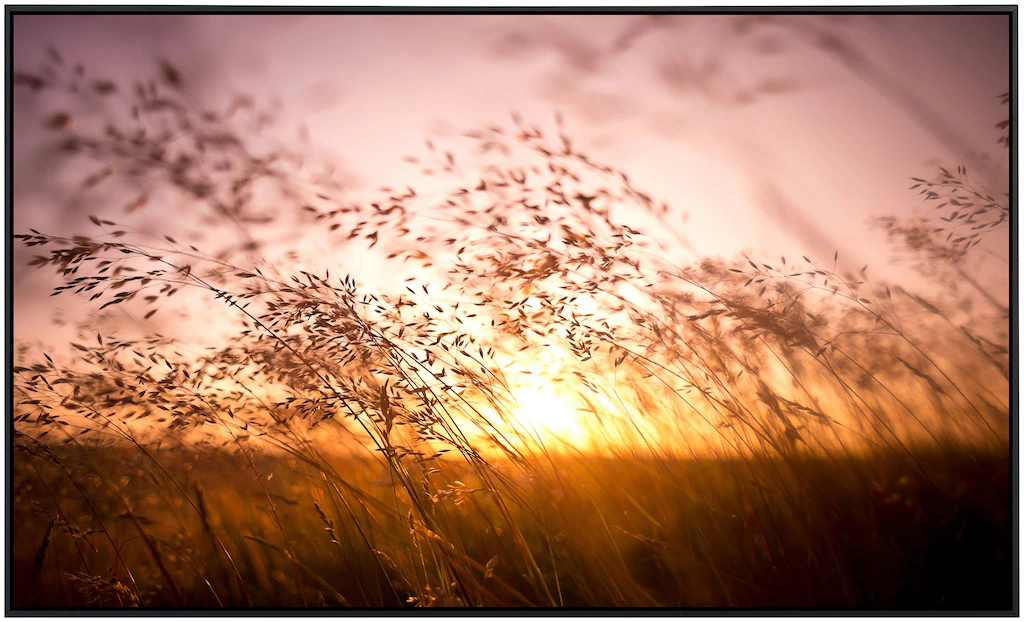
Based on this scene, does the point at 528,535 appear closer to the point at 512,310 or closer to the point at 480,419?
the point at 480,419

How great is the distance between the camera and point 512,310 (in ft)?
6.51

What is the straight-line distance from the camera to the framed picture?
194cm

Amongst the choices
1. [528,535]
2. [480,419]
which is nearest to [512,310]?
[480,419]

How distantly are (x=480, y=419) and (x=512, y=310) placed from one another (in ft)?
1.00

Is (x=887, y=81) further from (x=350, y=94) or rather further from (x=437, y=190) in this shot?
(x=350, y=94)

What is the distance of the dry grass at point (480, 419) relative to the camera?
6.33 ft

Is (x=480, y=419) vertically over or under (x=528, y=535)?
over

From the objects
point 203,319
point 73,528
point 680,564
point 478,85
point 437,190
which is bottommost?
point 680,564

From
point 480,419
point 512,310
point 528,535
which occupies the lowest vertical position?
point 528,535

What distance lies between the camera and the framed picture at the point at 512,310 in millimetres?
1938

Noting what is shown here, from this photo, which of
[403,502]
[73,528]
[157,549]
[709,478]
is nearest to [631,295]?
[709,478]

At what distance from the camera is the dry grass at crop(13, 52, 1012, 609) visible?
193 cm

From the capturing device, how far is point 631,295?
2.00 metres

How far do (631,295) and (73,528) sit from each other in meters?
1.64
